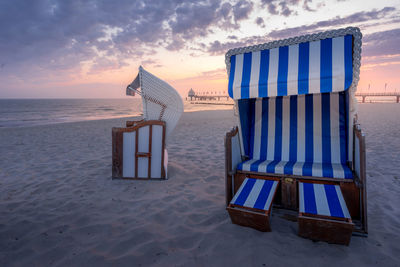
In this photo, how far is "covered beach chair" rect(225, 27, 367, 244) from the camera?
8.27 ft

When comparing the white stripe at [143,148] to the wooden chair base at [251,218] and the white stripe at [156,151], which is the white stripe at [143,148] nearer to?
the white stripe at [156,151]

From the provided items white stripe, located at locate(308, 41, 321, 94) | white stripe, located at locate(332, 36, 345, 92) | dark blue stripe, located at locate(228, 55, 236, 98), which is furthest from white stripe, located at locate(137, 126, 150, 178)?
white stripe, located at locate(332, 36, 345, 92)

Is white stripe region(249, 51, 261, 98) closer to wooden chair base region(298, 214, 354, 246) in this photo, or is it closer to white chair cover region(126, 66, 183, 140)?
wooden chair base region(298, 214, 354, 246)

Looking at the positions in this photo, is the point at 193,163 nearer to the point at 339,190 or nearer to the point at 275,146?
the point at 275,146

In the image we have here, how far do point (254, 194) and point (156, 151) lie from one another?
2267mm

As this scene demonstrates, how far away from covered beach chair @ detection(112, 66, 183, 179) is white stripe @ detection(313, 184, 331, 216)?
273 centimetres

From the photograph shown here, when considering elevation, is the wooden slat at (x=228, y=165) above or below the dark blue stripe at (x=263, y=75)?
below

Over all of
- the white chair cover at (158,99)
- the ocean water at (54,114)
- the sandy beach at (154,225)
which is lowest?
the sandy beach at (154,225)

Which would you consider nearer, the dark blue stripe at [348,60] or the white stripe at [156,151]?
the dark blue stripe at [348,60]

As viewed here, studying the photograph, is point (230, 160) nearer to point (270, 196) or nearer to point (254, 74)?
point (270, 196)

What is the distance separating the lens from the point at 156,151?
445 cm

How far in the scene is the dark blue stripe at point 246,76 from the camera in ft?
9.92

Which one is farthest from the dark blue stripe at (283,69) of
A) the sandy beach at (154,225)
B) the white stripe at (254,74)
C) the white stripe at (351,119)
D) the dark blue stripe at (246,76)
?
the sandy beach at (154,225)

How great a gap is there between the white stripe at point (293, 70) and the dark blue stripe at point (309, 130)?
0.99m
